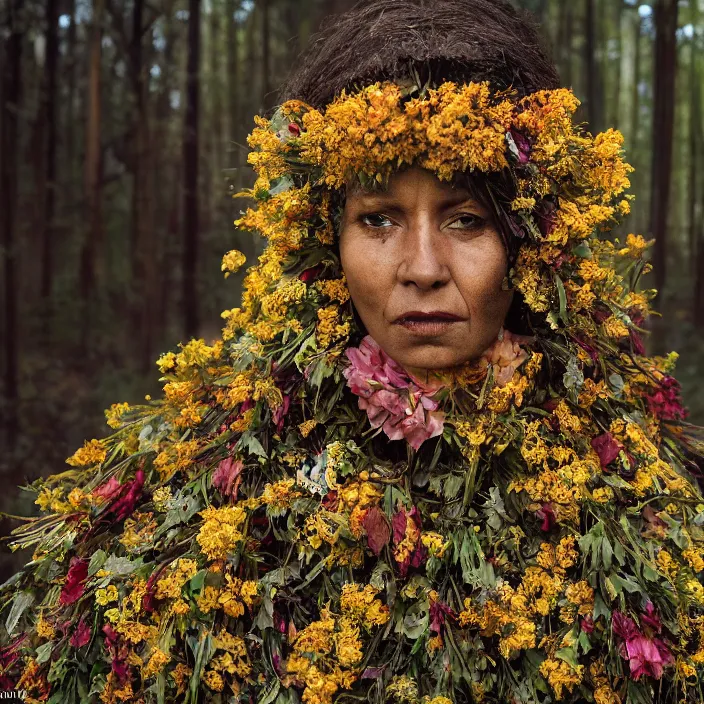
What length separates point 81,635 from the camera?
6.51ft

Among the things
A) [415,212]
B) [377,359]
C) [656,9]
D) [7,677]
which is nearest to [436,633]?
[377,359]

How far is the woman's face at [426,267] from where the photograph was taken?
1.89 meters

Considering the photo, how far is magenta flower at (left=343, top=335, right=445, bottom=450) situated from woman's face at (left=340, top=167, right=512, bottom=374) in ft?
0.18

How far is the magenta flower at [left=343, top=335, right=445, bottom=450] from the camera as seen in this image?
1.97 meters

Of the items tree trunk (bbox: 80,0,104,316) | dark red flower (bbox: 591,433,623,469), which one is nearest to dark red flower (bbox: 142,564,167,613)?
dark red flower (bbox: 591,433,623,469)

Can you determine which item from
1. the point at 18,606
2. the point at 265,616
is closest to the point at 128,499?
the point at 18,606

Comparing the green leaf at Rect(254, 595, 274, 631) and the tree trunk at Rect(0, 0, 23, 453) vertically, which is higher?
the tree trunk at Rect(0, 0, 23, 453)

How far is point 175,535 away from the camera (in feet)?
6.63

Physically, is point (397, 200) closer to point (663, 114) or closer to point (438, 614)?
point (438, 614)

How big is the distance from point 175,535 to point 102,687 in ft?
1.40

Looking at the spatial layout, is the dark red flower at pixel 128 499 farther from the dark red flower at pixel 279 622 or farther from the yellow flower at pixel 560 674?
the yellow flower at pixel 560 674

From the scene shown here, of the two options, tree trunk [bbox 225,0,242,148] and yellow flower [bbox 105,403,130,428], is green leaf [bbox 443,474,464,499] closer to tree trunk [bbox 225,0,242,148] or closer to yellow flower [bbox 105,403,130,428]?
yellow flower [bbox 105,403,130,428]

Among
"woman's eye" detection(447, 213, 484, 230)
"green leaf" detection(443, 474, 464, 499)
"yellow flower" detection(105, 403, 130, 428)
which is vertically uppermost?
"woman's eye" detection(447, 213, 484, 230)

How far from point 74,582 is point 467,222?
1.44m
